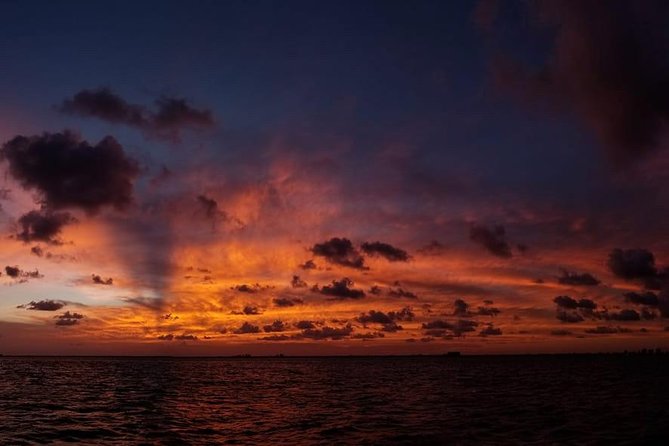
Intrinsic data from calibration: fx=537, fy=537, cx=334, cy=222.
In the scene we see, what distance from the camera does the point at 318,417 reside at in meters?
45.9

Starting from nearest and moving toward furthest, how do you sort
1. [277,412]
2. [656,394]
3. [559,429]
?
[559,429] < [277,412] < [656,394]

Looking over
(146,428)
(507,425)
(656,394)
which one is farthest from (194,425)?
(656,394)

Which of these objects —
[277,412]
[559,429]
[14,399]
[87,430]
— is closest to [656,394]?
[559,429]

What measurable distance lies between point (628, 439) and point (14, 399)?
6242cm

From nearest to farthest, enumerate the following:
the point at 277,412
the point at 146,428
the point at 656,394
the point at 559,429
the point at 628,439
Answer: the point at 628,439, the point at 559,429, the point at 146,428, the point at 277,412, the point at 656,394

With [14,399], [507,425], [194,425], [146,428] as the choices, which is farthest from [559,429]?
[14,399]

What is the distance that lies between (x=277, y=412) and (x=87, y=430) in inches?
664

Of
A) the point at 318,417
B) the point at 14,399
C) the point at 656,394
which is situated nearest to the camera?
the point at 318,417

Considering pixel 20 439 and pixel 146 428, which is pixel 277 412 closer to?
pixel 146 428

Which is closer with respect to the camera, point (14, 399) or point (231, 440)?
point (231, 440)

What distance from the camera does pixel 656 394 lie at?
223 feet

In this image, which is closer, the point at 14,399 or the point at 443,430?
the point at 443,430

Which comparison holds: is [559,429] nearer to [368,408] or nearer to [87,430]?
[368,408]

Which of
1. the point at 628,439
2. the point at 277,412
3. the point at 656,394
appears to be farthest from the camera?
the point at 656,394
